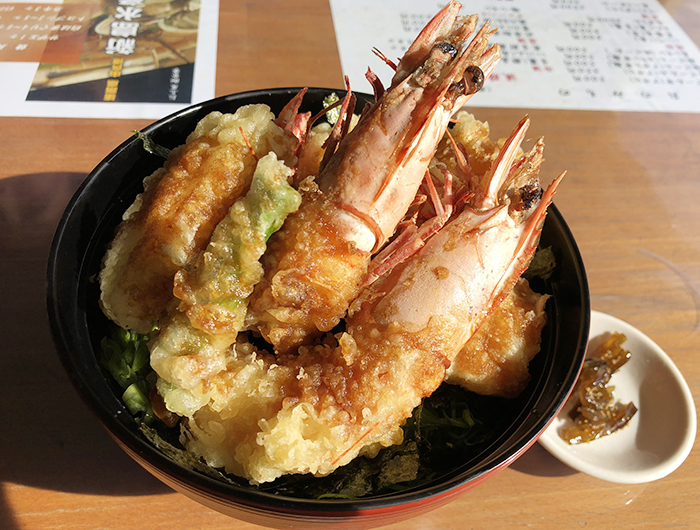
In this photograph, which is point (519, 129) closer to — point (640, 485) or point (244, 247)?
point (244, 247)

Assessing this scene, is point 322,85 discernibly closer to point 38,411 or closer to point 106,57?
point 106,57

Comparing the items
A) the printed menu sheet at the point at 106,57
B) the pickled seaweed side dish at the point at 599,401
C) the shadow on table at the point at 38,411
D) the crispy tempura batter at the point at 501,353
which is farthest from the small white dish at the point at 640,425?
the printed menu sheet at the point at 106,57

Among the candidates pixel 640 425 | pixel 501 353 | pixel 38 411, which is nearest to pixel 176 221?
pixel 38 411

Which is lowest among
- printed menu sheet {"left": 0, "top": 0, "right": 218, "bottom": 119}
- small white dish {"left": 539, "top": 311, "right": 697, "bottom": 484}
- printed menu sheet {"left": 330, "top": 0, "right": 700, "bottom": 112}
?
small white dish {"left": 539, "top": 311, "right": 697, "bottom": 484}

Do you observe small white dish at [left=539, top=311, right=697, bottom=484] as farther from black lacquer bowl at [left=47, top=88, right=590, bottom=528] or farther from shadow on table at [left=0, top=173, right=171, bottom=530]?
shadow on table at [left=0, top=173, right=171, bottom=530]

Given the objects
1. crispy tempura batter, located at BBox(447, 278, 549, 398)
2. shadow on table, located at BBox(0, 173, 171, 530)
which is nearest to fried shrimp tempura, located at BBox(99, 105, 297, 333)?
shadow on table, located at BBox(0, 173, 171, 530)

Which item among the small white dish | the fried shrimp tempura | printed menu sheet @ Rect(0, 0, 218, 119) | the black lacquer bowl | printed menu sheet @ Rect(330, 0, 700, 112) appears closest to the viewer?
the black lacquer bowl

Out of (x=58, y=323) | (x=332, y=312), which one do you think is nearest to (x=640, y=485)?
A: (x=332, y=312)

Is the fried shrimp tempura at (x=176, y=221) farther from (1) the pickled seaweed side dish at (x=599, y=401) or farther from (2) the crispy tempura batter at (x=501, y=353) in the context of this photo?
(1) the pickled seaweed side dish at (x=599, y=401)
